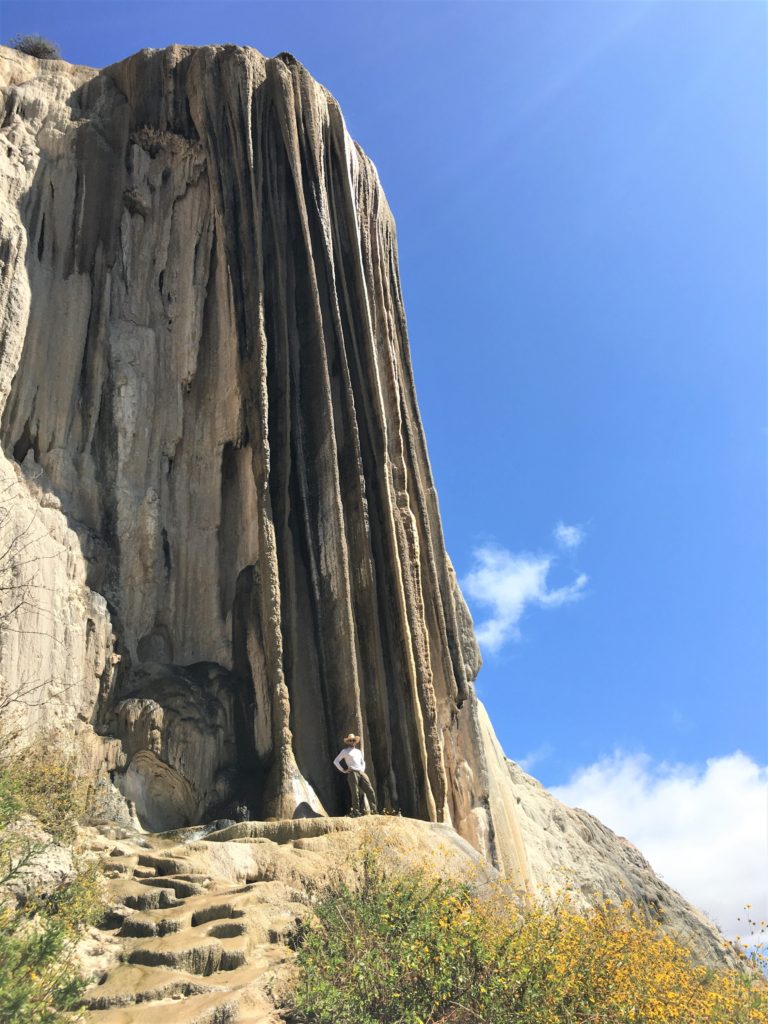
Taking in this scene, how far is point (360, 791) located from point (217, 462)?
5.82 meters

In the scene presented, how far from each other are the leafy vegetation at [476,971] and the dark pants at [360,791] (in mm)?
4695

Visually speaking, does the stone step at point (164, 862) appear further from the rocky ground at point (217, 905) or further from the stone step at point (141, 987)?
the stone step at point (141, 987)

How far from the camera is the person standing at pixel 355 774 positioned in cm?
1152

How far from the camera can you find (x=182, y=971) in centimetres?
594

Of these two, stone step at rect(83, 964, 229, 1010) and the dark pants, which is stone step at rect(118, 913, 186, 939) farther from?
the dark pants

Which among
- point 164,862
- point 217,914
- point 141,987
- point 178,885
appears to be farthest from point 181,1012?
point 164,862

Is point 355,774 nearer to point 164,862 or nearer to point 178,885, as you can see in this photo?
point 164,862

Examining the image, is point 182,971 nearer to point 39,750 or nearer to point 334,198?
point 39,750

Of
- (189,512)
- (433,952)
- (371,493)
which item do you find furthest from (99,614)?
(433,952)

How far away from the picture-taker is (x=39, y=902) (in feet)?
20.5

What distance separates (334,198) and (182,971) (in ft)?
45.6

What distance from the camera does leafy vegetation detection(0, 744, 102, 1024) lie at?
15.1 feet

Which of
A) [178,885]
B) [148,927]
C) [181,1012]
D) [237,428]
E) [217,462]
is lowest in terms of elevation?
[181,1012]

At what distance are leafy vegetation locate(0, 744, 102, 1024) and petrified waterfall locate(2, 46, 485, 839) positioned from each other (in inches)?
121
